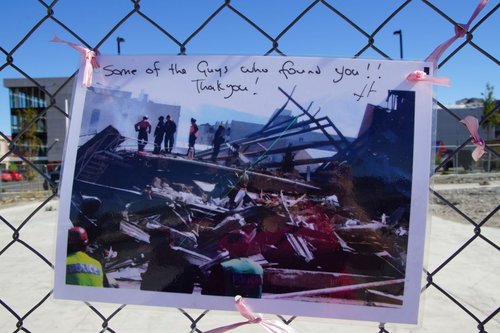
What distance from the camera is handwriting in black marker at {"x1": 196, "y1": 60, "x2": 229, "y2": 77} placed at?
0.97 meters

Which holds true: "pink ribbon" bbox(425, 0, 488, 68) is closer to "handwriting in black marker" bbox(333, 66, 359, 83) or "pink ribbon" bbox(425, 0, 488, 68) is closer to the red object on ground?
"handwriting in black marker" bbox(333, 66, 359, 83)

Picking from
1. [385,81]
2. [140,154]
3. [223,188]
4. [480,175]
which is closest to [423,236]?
[385,81]

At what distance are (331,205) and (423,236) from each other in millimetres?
222

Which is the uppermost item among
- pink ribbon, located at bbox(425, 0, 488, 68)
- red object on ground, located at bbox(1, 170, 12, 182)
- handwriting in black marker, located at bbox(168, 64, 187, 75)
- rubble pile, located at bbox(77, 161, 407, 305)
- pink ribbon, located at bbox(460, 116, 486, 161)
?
pink ribbon, located at bbox(425, 0, 488, 68)

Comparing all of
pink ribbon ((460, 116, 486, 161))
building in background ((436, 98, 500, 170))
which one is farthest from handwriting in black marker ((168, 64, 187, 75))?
building in background ((436, 98, 500, 170))

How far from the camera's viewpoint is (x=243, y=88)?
956 millimetres

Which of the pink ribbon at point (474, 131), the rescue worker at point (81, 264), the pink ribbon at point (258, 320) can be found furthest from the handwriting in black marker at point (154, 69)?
the pink ribbon at point (474, 131)

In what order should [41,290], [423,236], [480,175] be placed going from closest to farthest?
[423,236], [41,290], [480,175]

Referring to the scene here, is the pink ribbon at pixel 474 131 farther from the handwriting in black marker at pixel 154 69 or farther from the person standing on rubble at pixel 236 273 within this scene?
the handwriting in black marker at pixel 154 69

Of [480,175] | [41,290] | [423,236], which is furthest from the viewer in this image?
[480,175]

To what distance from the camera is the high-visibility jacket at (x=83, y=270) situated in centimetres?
99

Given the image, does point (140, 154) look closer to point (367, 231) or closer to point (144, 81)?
point (144, 81)

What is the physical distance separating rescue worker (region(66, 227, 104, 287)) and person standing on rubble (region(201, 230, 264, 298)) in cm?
27

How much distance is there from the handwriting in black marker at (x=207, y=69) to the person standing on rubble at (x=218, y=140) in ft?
0.45
